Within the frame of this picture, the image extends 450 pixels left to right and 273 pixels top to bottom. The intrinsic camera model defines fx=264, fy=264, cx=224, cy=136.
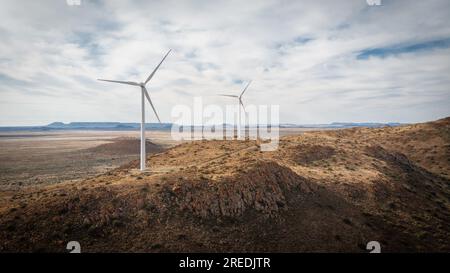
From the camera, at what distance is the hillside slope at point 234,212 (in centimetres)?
1900

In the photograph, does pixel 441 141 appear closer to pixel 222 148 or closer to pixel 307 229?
pixel 222 148

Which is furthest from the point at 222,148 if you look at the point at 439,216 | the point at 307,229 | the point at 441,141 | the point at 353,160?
the point at 441,141

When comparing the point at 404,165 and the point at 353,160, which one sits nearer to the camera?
the point at 353,160

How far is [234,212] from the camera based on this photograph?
75.6 ft

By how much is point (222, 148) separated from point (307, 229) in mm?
23213

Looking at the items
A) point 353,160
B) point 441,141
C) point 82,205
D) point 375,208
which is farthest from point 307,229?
point 441,141

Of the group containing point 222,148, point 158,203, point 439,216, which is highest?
point 222,148

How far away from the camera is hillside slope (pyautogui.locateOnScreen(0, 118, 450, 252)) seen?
1900cm

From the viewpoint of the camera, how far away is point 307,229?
21781 millimetres

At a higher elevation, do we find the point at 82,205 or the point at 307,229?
the point at 82,205
